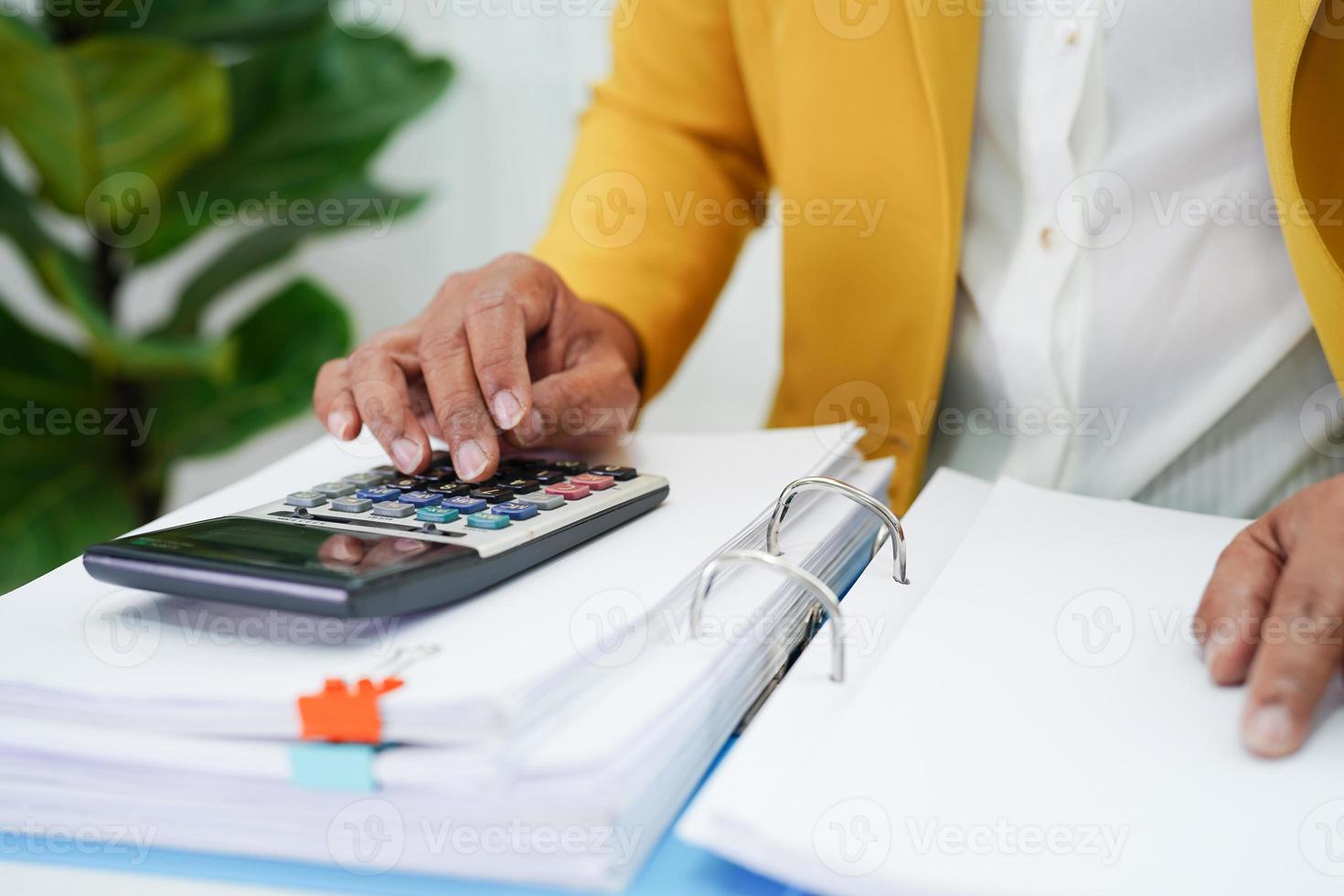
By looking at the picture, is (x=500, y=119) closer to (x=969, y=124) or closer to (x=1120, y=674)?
(x=969, y=124)

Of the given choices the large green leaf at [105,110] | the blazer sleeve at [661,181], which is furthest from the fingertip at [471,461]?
the large green leaf at [105,110]

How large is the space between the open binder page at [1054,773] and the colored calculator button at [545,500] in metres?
0.14

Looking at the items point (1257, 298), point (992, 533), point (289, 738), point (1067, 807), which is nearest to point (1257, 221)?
point (1257, 298)

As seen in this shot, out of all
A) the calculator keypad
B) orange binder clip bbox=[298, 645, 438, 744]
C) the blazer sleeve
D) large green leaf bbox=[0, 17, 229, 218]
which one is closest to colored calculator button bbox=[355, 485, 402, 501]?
the calculator keypad

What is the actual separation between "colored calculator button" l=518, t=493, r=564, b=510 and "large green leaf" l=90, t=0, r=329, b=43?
3.49 ft

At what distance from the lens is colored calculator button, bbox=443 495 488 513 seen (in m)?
0.40

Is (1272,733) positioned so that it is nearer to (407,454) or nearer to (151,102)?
(407,454)

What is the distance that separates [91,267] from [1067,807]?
133 cm

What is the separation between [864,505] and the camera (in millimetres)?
408

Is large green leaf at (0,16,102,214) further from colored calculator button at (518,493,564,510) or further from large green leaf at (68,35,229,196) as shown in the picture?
colored calculator button at (518,493,564,510)

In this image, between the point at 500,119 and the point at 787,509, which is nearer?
the point at 787,509

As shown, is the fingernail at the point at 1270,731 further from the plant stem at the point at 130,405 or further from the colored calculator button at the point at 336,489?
the plant stem at the point at 130,405

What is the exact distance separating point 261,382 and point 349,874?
1140 mm

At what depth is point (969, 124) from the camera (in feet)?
2.01
